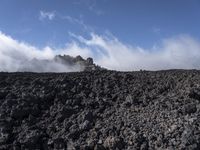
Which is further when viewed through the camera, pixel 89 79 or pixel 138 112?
pixel 89 79

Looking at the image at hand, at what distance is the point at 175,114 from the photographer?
13305 millimetres

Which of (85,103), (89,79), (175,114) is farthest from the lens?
(89,79)

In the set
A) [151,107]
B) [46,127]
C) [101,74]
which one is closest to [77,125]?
[46,127]

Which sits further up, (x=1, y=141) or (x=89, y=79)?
(x=89, y=79)

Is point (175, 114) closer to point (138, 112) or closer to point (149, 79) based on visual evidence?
point (138, 112)

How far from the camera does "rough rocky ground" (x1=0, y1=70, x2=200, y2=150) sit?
502 inches

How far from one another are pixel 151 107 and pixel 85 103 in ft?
7.66

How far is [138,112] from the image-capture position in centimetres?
1402

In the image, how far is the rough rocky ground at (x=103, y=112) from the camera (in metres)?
12.7

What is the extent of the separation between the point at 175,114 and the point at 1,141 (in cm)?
502

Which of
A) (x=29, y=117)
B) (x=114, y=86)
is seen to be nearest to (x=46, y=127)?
(x=29, y=117)

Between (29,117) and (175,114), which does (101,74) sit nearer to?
(29,117)

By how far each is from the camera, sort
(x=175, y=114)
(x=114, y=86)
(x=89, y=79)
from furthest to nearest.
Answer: (x=89, y=79) < (x=114, y=86) < (x=175, y=114)

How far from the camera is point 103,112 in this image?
47.9 feet
